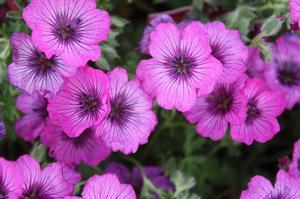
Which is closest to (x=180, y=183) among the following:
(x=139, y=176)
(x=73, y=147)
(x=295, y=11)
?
(x=139, y=176)

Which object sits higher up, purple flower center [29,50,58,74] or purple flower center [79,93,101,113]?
purple flower center [29,50,58,74]

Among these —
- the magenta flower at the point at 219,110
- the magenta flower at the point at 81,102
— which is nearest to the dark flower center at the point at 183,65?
the magenta flower at the point at 219,110

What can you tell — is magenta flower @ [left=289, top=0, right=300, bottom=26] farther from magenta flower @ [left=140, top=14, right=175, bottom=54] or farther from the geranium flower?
the geranium flower

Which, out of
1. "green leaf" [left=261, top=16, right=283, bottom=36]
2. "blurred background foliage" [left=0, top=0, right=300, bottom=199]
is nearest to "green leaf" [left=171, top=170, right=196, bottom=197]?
"blurred background foliage" [left=0, top=0, right=300, bottom=199]

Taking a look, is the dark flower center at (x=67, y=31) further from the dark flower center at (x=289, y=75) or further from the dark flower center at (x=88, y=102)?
the dark flower center at (x=289, y=75)

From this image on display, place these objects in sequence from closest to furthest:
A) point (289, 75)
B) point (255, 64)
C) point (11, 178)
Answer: point (11, 178), point (255, 64), point (289, 75)

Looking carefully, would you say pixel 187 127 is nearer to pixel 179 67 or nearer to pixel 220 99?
pixel 220 99

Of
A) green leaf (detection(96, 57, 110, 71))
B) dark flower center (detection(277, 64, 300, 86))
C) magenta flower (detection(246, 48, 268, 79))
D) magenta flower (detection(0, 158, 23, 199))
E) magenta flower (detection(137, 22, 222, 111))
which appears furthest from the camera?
dark flower center (detection(277, 64, 300, 86))
